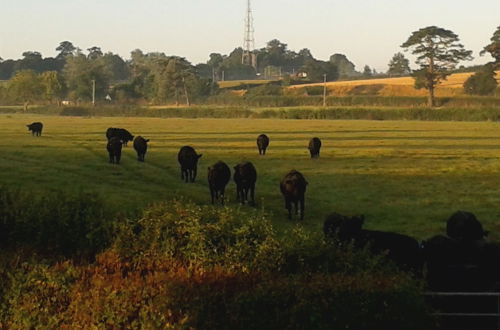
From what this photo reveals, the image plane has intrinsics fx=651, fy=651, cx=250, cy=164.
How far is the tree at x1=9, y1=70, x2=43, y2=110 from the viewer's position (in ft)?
443

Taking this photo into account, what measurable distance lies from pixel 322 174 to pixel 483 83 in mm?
99395

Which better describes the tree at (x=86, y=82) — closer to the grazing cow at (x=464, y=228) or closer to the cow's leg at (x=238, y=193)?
the cow's leg at (x=238, y=193)

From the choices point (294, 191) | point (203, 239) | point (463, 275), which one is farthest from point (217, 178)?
point (203, 239)

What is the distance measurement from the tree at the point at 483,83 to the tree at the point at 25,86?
86837 millimetres

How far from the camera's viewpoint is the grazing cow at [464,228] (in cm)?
1283

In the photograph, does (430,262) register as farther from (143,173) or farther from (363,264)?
(143,173)

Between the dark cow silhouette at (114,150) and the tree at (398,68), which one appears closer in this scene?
the dark cow silhouette at (114,150)

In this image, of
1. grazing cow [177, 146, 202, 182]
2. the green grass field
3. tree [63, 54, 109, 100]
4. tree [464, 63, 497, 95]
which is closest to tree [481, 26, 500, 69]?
tree [464, 63, 497, 95]

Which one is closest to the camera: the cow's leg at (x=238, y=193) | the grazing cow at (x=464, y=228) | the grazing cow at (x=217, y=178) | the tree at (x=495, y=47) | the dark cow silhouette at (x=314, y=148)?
the grazing cow at (x=464, y=228)

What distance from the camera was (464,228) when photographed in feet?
43.1

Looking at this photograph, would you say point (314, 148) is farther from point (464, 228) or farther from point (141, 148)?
point (464, 228)

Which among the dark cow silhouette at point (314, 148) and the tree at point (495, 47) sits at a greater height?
the tree at point (495, 47)

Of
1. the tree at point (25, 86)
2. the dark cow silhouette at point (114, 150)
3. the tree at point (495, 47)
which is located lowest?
the dark cow silhouette at point (114, 150)

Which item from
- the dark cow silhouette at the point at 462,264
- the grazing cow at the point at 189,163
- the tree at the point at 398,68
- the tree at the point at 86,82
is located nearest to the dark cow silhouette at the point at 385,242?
the dark cow silhouette at the point at 462,264
